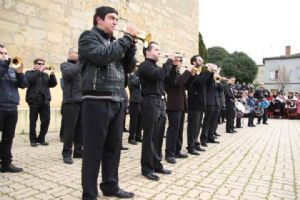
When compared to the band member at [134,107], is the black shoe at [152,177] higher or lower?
lower

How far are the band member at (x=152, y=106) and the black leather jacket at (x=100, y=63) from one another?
1239 millimetres

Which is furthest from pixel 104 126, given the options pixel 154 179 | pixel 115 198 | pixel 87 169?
pixel 154 179

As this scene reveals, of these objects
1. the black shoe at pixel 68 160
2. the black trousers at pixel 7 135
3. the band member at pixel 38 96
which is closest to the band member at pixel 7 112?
the black trousers at pixel 7 135

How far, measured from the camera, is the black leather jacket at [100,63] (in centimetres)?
353

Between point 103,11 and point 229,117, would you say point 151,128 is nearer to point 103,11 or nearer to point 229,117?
point 103,11

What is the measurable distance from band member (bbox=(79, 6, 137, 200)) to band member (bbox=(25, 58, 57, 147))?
402 centimetres

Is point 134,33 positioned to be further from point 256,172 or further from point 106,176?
point 256,172

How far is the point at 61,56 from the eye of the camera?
9695 mm

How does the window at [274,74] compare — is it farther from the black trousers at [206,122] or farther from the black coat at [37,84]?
the black coat at [37,84]

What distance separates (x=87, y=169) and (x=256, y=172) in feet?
10.5

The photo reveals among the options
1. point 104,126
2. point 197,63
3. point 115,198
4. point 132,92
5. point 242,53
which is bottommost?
point 115,198

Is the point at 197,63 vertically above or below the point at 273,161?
above

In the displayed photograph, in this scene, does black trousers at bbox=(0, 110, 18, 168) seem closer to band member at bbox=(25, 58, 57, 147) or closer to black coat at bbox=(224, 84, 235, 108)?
band member at bbox=(25, 58, 57, 147)

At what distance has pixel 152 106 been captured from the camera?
16.6 ft
